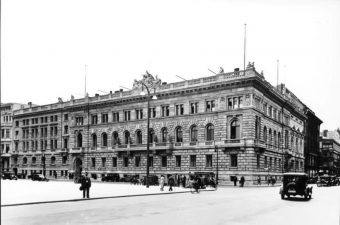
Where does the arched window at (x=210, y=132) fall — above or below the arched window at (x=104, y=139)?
above

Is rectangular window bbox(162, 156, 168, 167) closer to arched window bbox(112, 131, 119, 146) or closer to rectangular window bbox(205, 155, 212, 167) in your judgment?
rectangular window bbox(205, 155, 212, 167)

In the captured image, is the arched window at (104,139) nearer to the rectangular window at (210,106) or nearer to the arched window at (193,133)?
the arched window at (193,133)

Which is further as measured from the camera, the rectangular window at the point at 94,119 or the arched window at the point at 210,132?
the rectangular window at the point at 94,119

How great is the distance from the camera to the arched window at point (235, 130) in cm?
5447

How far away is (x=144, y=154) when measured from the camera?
208ft

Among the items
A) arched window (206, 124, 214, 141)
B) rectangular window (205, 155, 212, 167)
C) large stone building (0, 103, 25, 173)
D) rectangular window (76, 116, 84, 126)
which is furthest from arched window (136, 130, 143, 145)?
large stone building (0, 103, 25, 173)

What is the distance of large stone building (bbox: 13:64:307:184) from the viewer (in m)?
54.0

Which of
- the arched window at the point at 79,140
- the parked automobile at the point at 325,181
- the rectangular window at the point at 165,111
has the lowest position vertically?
the parked automobile at the point at 325,181

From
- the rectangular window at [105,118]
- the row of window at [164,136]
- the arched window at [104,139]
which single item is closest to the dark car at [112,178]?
the row of window at [164,136]

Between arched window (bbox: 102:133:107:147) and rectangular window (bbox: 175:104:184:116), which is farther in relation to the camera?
arched window (bbox: 102:133:107:147)

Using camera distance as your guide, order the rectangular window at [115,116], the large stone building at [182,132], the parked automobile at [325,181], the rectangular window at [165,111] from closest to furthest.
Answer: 1. the parked automobile at [325,181]
2. the large stone building at [182,132]
3. the rectangular window at [165,111]
4. the rectangular window at [115,116]

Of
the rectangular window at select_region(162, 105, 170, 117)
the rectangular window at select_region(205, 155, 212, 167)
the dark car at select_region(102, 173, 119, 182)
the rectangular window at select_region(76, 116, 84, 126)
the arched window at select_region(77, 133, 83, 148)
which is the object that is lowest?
the dark car at select_region(102, 173, 119, 182)

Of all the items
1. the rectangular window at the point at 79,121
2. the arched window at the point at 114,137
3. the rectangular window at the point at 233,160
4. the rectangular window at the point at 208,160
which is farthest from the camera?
the rectangular window at the point at 79,121

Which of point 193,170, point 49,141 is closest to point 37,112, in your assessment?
point 49,141
